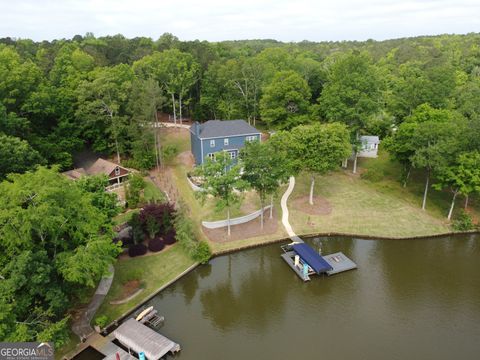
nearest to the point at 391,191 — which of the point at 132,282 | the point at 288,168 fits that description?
the point at 288,168

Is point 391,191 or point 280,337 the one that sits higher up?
point 391,191

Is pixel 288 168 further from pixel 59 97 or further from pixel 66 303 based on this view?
pixel 59 97

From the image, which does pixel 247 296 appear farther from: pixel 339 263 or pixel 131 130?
pixel 131 130

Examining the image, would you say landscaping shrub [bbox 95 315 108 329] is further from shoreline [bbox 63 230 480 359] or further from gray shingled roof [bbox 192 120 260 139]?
gray shingled roof [bbox 192 120 260 139]

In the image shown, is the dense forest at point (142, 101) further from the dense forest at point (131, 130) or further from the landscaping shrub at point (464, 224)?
the landscaping shrub at point (464, 224)

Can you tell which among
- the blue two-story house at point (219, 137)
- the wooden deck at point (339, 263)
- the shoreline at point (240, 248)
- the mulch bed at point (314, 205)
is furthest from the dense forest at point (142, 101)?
the wooden deck at point (339, 263)

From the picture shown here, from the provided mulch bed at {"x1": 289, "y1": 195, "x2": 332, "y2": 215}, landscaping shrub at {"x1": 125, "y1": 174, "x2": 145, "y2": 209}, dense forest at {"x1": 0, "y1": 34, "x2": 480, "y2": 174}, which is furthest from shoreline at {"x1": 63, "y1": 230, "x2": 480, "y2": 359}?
landscaping shrub at {"x1": 125, "y1": 174, "x2": 145, "y2": 209}
